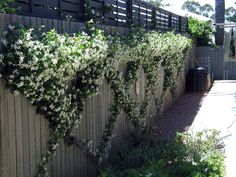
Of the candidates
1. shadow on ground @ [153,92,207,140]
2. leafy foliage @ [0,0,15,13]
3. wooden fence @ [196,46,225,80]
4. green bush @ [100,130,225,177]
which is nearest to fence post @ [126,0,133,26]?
shadow on ground @ [153,92,207,140]

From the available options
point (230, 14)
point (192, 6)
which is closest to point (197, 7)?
point (192, 6)

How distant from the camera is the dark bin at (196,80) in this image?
50.2 feet

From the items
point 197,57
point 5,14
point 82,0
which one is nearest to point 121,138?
point 82,0

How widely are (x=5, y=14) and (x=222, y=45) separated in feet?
54.3

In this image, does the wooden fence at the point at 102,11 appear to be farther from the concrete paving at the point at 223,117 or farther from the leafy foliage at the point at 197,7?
the leafy foliage at the point at 197,7

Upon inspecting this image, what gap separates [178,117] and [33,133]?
21.1 feet

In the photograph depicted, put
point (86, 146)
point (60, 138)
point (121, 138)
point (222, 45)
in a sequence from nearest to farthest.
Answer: point (60, 138) → point (86, 146) → point (121, 138) → point (222, 45)

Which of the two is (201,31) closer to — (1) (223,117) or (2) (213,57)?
(2) (213,57)

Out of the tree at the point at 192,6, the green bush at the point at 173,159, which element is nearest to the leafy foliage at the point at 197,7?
the tree at the point at 192,6

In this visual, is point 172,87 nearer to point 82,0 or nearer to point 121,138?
point 121,138

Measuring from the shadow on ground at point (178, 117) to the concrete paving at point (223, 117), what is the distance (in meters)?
0.15

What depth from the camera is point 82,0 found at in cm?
606

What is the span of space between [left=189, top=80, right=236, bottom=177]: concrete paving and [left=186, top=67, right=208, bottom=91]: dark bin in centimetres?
38

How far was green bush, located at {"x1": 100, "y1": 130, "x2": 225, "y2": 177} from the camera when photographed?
16.8 feet
